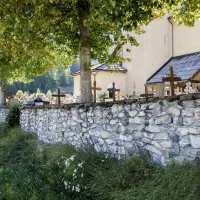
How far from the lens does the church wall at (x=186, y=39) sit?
53.5 ft

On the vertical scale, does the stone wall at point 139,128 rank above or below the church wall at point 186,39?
below

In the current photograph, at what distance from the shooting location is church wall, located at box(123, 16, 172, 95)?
17.5 m

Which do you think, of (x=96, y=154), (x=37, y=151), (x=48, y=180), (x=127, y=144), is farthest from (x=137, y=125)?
(x=37, y=151)

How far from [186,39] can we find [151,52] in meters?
2.40

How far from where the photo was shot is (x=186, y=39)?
17078 millimetres

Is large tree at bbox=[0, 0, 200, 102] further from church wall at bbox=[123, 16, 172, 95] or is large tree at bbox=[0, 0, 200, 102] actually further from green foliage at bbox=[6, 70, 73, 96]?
green foliage at bbox=[6, 70, 73, 96]

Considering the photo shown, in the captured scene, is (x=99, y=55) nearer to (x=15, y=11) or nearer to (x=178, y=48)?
(x=15, y=11)

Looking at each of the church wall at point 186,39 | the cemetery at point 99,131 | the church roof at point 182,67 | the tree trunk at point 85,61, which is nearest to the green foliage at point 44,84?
the church wall at point 186,39

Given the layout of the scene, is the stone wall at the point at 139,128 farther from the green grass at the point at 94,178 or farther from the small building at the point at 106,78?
the small building at the point at 106,78

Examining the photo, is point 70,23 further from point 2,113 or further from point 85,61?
point 2,113

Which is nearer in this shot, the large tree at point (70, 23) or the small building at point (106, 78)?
the large tree at point (70, 23)

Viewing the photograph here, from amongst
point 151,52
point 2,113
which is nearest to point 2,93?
point 2,113

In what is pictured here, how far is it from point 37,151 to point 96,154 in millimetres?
2846

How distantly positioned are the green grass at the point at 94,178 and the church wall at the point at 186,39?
1268 cm
